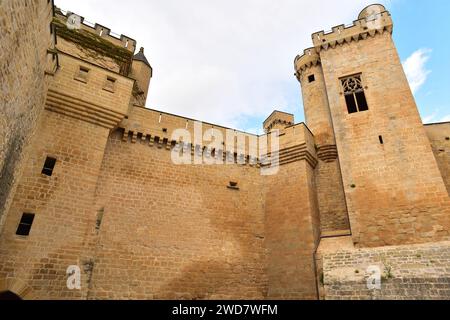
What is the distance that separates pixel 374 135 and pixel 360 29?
5526 mm

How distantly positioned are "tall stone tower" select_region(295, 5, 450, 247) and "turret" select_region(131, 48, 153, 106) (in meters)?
8.35

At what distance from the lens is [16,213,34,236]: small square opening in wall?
273 inches

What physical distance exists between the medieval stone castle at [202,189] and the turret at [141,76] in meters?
1.76

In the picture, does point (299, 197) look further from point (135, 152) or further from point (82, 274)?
point (82, 274)

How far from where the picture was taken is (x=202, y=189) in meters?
10.7

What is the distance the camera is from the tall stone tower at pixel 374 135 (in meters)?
8.73

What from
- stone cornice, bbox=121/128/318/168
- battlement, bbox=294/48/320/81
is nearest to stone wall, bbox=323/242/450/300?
stone cornice, bbox=121/128/318/168

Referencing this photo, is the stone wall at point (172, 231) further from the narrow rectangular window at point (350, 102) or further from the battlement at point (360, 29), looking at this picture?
the battlement at point (360, 29)

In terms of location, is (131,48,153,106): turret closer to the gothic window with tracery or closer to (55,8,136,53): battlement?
(55,8,136,53): battlement

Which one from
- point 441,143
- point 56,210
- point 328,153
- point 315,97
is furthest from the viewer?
point 315,97

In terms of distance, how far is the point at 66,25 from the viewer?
11562mm

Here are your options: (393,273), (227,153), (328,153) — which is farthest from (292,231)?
(227,153)

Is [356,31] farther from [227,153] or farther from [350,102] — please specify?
[227,153]

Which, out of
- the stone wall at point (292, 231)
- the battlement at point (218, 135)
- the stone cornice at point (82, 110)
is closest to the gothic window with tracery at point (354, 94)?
the battlement at point (218, 135)
